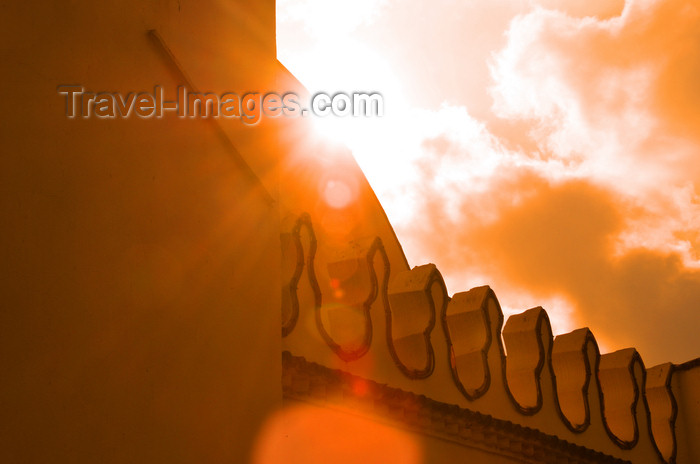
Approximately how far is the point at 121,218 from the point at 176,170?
0.59 meters

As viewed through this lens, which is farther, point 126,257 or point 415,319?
point 415,319

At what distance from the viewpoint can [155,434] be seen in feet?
12.2

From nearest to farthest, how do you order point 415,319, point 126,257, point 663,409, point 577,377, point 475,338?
point 126,257
point 415,319
point 475,338
point 577,377
point 663,409

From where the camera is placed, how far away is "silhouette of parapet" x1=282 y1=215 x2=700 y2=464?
651cm

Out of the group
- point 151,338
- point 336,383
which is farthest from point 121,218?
point 336,383

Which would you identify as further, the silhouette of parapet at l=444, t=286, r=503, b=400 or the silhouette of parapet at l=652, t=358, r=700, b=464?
the silhouette of parapet at l=652, t=358, r=700, b=464

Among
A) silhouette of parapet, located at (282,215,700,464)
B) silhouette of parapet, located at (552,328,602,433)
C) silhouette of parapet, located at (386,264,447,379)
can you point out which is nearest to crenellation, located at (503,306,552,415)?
silhouette of parapet, located at (282,215,700,464)

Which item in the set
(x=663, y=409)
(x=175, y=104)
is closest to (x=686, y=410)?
(x=663, y=409)

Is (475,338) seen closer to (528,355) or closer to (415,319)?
(415,319)

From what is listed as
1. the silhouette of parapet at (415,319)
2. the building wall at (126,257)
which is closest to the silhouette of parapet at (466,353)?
the silhouette of parapet at (415,319)

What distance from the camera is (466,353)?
8086 mm

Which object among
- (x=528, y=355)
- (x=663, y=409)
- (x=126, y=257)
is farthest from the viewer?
(x=663, y=409)

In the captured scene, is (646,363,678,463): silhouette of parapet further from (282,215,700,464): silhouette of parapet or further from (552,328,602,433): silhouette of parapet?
(552,328,602,433): silhouette of parapet

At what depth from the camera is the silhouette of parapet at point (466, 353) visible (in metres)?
6.51
